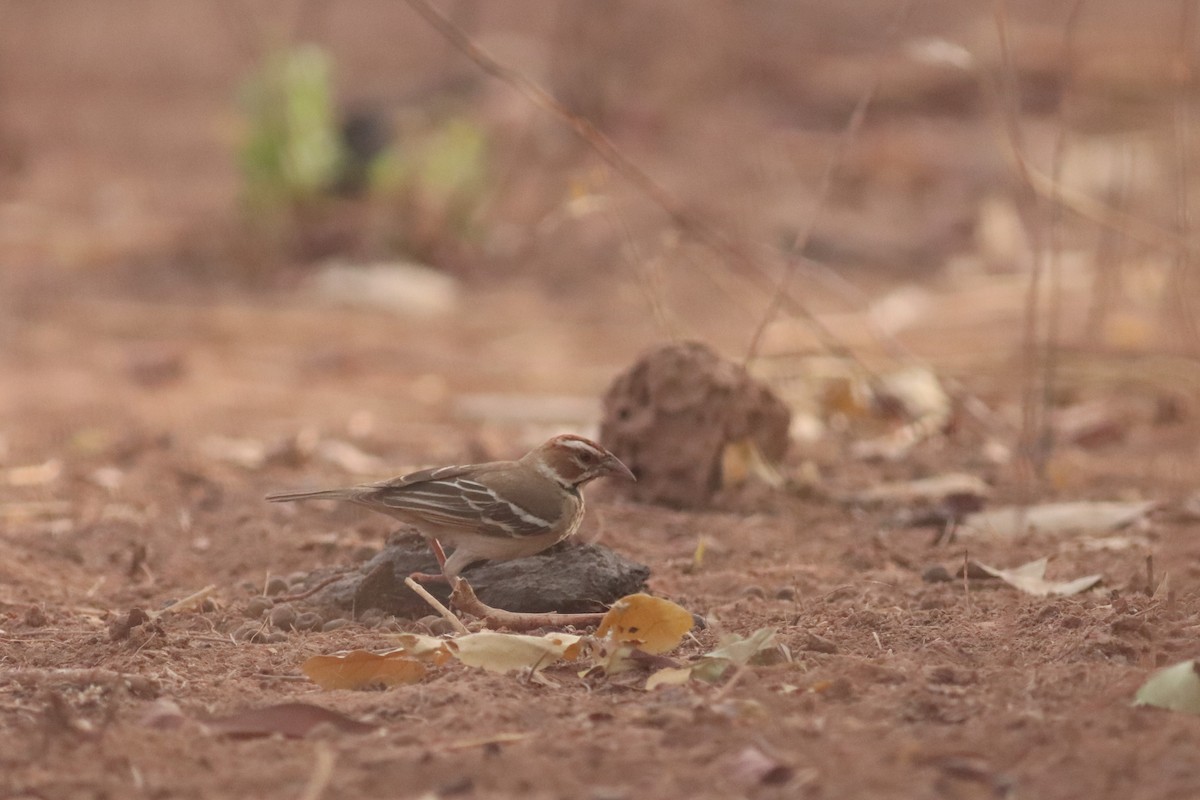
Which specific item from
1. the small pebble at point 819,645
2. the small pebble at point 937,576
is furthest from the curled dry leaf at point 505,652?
the small pebble at point 937,576

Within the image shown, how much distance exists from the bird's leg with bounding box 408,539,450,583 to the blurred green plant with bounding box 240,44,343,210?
7.47 metres

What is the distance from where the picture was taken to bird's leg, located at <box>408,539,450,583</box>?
468 cm

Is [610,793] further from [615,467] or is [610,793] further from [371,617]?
[615,467]

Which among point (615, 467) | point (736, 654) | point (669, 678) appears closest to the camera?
point (669, 678)

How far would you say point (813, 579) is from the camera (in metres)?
5.03

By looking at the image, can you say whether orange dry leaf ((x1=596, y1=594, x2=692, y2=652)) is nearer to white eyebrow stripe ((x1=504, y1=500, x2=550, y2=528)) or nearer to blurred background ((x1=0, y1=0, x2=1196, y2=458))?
white eyebrow stripe ((x1=504, y1=500, x2=550, y2=528))

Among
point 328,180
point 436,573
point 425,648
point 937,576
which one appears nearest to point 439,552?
point 436,573

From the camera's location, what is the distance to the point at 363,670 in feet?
12.7

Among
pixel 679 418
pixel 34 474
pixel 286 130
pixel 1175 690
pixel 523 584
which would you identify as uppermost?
pixel 286 130

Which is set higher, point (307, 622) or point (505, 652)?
point (505, 652)

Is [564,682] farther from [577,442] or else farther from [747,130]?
[747,130]

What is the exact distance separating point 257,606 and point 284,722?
125cm

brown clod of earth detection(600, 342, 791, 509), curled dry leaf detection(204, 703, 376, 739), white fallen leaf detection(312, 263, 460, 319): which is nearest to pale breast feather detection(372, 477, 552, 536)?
curled dry leaf detection(204, 703, 376, 739)

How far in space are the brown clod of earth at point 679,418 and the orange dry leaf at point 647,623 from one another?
2162 millimetres
